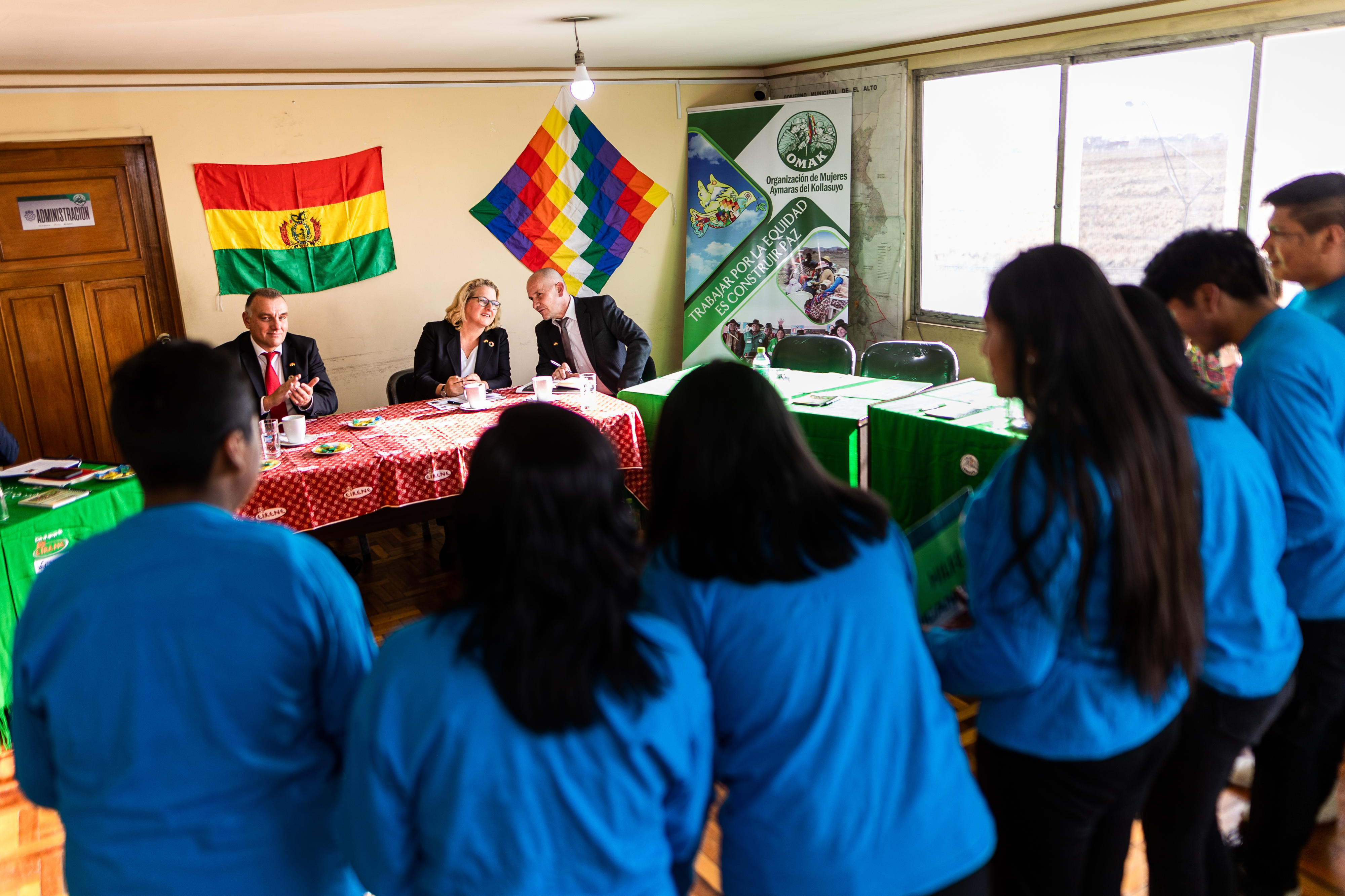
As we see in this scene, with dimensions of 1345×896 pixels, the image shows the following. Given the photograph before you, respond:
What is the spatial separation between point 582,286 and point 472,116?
1.26 meters

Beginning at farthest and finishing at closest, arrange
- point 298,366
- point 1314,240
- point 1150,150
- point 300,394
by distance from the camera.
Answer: point 1150,150, point 298,366, point 300,394, point 1314,240

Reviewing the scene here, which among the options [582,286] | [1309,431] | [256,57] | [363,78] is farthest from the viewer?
[582,286]

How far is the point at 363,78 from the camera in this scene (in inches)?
213

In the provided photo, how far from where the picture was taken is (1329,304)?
199 cm

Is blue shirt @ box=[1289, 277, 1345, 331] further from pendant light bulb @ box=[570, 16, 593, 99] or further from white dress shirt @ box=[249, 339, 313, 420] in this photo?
white dress shirt @ box=[249, 339, 313, 420]

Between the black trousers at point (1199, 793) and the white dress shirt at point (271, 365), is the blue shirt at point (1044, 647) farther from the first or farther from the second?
the white dress shirt at point (271, 365)

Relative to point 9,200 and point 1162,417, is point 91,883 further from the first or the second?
point 9,200

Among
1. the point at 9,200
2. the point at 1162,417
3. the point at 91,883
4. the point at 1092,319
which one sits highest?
the point at 9,200

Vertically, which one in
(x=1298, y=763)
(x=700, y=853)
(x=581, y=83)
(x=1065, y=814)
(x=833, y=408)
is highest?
(x=581, y=83)

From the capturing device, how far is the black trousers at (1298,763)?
5.67ft

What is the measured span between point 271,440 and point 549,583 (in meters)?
3.00

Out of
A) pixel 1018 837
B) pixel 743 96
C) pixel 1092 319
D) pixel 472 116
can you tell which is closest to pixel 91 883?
pixel 1018 837

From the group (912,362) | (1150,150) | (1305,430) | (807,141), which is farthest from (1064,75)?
(1305,430)

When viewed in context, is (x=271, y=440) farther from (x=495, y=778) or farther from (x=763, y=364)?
(x=495, y=778)
